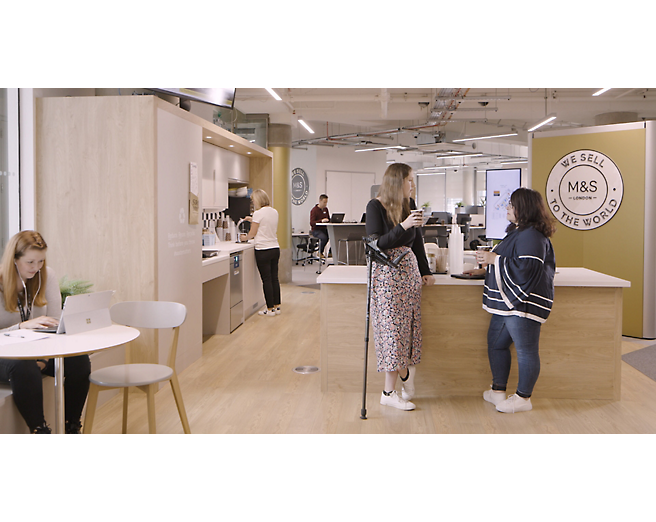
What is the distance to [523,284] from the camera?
3486 mm

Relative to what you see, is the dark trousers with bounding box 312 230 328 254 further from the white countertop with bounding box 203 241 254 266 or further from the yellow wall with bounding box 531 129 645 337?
the yellow wall with bounding box 531 129 645 337

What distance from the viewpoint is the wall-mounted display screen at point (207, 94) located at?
15.1ft

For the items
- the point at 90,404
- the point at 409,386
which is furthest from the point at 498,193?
the point at 90,404

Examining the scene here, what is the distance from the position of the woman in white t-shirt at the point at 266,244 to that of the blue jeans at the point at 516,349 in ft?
12.5

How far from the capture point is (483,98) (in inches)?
371

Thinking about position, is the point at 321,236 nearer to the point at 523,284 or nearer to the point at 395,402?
the point at 395,402

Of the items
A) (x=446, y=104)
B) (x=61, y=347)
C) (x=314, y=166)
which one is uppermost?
(x=446, y=104)

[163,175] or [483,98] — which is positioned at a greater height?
[483,98]

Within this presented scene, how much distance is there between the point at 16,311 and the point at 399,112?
30.9ft

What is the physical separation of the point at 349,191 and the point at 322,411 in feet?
43.8

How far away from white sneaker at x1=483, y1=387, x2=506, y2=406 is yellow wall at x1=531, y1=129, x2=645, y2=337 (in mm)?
3115
